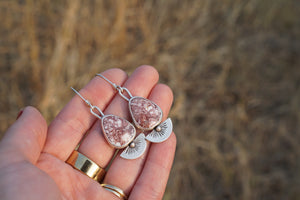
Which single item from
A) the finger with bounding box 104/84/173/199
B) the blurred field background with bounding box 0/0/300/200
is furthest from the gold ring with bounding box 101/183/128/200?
the blurred field background with bounding box 0/0/300/200

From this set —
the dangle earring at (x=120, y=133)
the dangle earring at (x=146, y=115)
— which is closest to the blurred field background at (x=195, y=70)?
the dangle earring at (x=146, y=115)

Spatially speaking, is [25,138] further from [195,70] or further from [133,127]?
[195,70]

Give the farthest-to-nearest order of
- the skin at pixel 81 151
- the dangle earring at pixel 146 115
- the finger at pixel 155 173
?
the dangle earring at pixel 146 115, the finger at pixel 155 173, the skin at pixel 81 151

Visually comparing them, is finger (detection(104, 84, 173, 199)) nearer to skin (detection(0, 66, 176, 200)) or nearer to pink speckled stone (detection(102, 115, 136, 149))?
skin (detection(0, 66, 176, 200))

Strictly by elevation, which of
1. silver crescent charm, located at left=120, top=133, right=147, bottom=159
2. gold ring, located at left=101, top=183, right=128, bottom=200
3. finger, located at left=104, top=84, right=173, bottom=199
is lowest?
gold ring, located at left=101, top=183, right=128, bottom=200

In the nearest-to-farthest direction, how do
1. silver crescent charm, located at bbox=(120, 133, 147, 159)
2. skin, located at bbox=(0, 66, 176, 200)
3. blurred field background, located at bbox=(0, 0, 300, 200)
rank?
1. skin, located at bbox=(0, 66, 176, 200)
2. silver crescent charm, located at bbox=(120, 133, 147, 159)
3. blurred field background, located at bbox=(0, 0, 300, 200)

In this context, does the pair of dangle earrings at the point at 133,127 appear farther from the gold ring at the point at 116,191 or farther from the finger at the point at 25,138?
the finger at the point at 25,138
